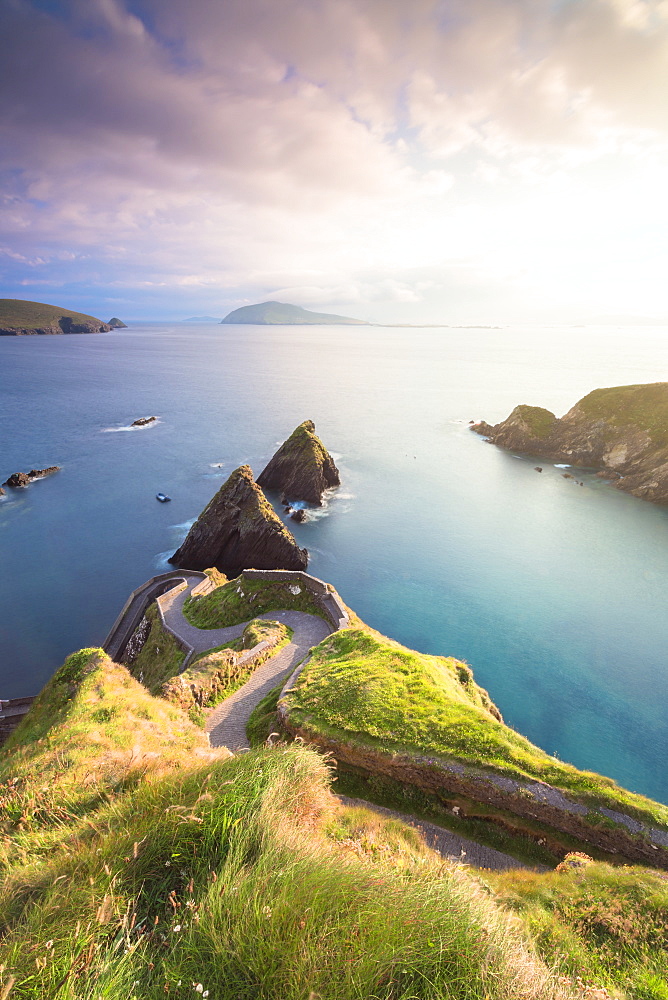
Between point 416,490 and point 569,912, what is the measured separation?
62062 millimetres

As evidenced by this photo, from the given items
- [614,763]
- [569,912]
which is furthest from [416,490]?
[569,912]

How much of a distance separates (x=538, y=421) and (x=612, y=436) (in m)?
14.4

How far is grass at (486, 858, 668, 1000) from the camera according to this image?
7.00 m

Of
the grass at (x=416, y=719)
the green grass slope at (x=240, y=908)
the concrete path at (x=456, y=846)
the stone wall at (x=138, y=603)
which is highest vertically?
the green grass slope at (x=240, y=908)

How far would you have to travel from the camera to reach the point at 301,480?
63.9 m

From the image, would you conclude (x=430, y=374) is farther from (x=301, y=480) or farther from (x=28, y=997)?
(x=28, y=997)

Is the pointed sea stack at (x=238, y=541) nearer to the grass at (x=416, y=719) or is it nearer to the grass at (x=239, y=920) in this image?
the grass at (x=416, y=719)

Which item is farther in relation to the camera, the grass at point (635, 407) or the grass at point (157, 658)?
the grass at point (635, 407)

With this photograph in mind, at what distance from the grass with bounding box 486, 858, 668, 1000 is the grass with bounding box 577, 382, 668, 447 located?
269ft

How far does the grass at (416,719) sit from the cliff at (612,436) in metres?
69.3

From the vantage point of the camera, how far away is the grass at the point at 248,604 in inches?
1123

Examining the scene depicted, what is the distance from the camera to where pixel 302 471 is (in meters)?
64.2

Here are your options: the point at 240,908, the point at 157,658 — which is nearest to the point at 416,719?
the point at 240,908

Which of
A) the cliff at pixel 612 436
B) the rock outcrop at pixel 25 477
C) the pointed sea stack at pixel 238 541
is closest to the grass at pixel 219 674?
the pointed sea stack at pixel 238 541
